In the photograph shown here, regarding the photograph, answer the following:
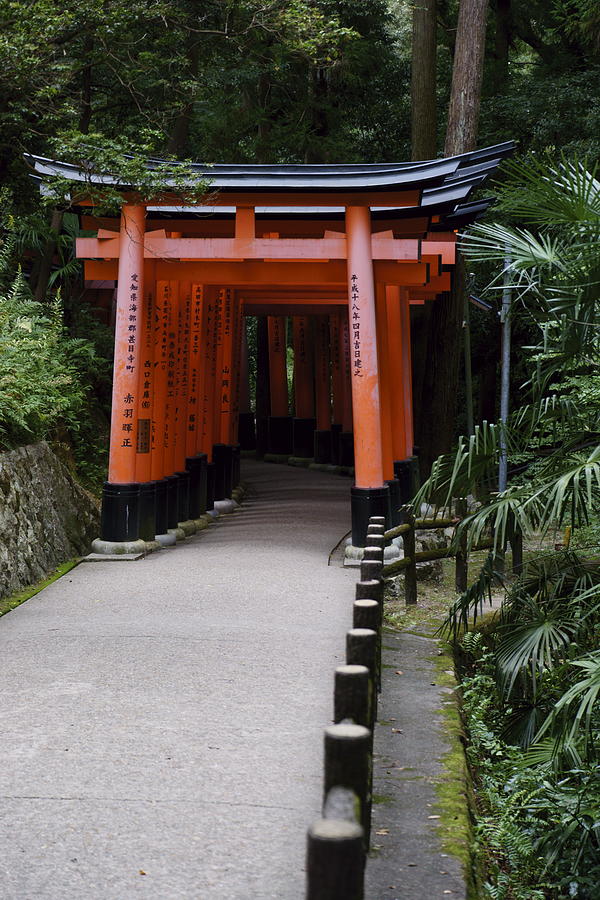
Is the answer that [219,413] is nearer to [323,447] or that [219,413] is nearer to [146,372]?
[146,372]

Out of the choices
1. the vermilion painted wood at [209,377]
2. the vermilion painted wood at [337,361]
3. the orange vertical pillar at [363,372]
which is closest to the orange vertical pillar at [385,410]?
the orange vertical pillar at [363,372]

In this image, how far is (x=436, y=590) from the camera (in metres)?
11.2

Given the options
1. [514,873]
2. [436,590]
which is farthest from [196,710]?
[436,590]

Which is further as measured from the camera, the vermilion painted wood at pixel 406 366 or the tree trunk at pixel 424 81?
the tree trunk at pixel 424 81

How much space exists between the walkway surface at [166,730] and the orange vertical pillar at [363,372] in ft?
4.02

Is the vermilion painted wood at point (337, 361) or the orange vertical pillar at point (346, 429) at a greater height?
the vermilion painted wood at point (337, 361)

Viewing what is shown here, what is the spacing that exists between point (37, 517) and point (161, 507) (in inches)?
95.0

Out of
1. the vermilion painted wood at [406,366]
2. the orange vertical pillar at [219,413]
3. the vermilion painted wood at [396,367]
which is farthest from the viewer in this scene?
the orange vertical pillar at [219,413]

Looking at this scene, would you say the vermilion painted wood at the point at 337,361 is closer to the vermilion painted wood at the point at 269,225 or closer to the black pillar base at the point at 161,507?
the vermilion painted wood at the point at 269,225

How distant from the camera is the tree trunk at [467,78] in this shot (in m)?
15.9

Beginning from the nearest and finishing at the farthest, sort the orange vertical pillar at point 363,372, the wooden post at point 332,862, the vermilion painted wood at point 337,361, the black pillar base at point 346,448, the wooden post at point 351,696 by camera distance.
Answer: the wooden post at point 332,862 < the wooden post at point 351,696 < the orange vertical pillar at point 363,372 < the vermilion painted wood at point 337,361 < the black pillar base at point 346,448

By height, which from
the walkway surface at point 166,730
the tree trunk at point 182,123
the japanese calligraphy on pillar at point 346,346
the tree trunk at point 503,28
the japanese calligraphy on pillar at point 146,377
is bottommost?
the walkway surface at point 166,730

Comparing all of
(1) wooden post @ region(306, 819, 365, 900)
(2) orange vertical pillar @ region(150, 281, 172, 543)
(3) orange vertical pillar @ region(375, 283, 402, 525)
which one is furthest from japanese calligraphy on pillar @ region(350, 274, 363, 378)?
(1) wooden post @ region(306, 819, 365, 900)

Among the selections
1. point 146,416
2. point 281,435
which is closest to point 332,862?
point 146,416
